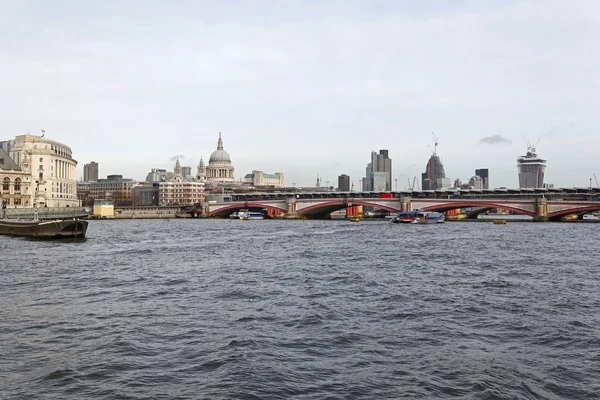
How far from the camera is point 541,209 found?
125 m

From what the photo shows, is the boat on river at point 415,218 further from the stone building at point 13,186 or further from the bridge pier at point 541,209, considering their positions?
the stone building at point 13,186

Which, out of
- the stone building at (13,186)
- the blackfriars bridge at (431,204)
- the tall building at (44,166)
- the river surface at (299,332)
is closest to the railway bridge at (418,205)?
the blackfriars bridge at (431,204)

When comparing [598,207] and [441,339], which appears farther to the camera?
[598,207]

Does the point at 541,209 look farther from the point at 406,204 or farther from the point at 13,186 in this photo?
the point at 13,186

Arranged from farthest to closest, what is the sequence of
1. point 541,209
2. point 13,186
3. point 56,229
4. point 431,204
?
point 431,204 < point 541,209 < point 13,186 < point 56,229

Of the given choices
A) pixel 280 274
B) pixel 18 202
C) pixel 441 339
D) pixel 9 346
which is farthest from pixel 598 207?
pixel 18 202

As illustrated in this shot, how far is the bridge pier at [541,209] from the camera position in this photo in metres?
124

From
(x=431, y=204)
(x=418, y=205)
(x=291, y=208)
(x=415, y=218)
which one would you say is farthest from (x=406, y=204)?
(x=291, y=208)

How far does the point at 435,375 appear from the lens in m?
14.8

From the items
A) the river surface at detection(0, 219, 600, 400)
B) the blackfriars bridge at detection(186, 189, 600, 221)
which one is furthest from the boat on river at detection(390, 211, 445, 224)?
the river surface at detection(0, 219, 600, 400)

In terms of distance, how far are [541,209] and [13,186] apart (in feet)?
409

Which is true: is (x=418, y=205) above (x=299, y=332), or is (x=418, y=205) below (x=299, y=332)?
above

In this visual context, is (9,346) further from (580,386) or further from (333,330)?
(580,386)

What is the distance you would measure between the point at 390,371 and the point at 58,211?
4398 inches
